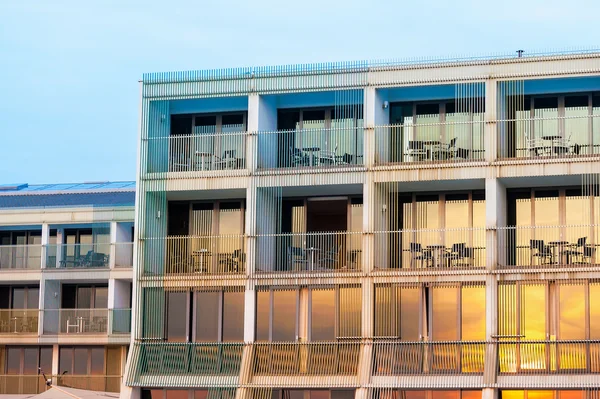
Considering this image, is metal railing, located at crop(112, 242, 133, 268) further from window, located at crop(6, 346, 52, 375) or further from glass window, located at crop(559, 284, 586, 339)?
glass window, located at crop(559, 284, 586, 339)

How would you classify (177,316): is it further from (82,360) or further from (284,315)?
(82,360)

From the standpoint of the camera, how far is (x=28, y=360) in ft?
215

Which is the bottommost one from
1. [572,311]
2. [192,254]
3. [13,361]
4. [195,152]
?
[13,361]

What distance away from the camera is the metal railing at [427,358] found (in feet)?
165

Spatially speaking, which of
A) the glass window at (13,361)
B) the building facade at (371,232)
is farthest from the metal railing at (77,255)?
the building facade at (371,232)

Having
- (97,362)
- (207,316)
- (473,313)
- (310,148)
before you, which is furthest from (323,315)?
(97,362)

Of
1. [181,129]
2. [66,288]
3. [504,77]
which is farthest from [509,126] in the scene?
[66,288]

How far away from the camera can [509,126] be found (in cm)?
5259

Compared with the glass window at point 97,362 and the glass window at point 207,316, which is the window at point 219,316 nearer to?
the glass window at point 207,316

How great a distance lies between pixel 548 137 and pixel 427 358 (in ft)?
29.6

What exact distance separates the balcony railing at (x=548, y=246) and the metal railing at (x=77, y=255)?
21019 millimetres

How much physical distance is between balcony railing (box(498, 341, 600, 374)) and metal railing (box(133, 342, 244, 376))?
32.7ft

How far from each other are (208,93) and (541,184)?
13.0 metres

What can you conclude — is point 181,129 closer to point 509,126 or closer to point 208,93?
point 208,93
